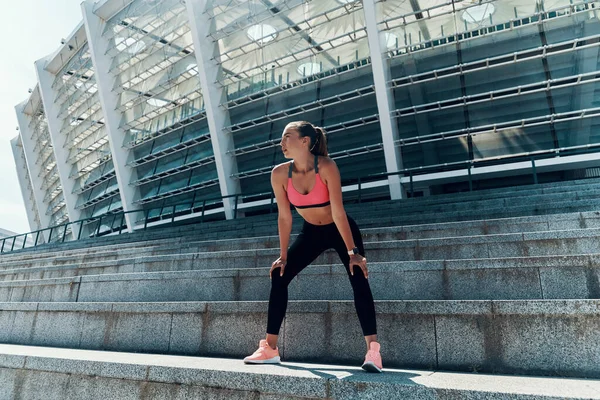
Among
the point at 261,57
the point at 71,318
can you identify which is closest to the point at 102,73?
the point at 261,57

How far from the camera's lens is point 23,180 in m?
48.8

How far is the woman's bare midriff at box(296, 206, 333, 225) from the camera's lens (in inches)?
129

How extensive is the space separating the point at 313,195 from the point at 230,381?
1.38 m

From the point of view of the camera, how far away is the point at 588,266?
3482mm

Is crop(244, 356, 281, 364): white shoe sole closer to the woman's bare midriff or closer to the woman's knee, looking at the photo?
the woman's knee

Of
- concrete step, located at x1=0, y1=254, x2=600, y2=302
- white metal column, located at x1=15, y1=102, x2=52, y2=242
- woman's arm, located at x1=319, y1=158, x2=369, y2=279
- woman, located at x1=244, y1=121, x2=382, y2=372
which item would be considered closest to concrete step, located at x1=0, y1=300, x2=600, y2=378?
woman, located at x1=244, y1=121, x2=382, y2=372

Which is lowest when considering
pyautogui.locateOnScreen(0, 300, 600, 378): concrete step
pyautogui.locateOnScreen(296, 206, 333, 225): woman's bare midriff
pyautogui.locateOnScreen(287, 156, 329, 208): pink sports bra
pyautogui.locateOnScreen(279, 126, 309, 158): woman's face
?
pyautogui.locateOnScreen(0, 300, 600, 378): concrete step

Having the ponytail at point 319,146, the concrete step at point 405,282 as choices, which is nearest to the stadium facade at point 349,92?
the concrete step at point 405,282

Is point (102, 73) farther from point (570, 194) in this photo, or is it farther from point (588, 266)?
point (588, 266)

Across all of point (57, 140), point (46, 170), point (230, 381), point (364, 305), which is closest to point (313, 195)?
point (364, 305)

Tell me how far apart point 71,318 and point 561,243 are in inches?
210

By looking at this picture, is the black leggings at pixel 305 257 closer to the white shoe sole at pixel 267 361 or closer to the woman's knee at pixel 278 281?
the woman's knee at pixel 278 281

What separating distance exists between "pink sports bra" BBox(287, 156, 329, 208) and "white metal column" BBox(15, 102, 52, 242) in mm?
45069

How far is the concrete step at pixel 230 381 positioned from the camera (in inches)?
90.9
